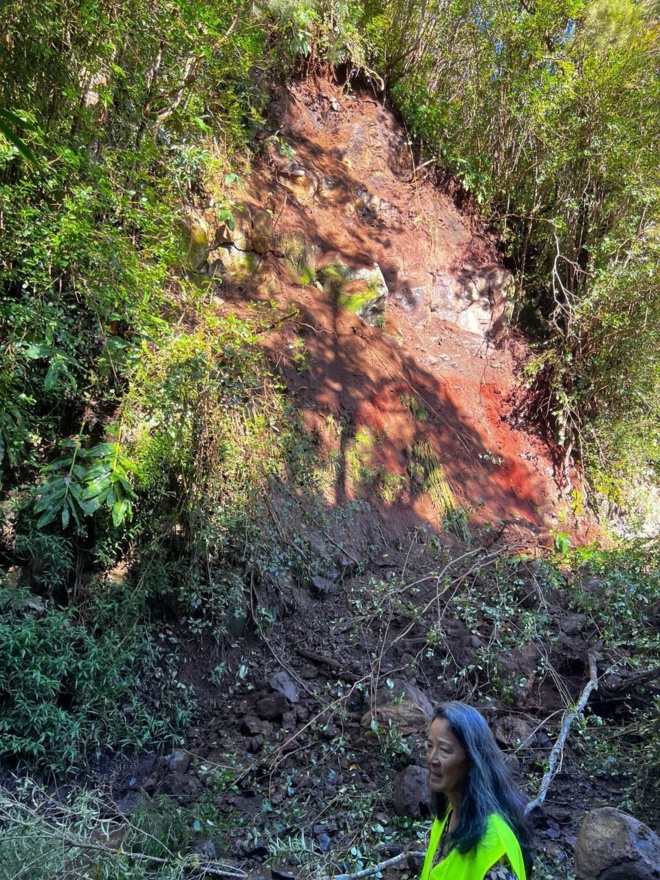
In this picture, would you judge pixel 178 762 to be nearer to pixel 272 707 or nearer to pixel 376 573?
pixel 272 707

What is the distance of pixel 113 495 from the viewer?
452 cm

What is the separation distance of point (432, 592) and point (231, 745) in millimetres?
→ 2106

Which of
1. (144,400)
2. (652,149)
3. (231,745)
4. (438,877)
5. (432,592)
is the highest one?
(652,149)

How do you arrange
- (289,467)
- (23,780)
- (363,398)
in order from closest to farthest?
(23,780), (289,467), (363,398)

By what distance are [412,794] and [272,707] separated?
129 centimetres

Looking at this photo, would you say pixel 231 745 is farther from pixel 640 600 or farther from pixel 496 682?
pixel 640 600

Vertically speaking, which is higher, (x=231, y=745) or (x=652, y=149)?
(x=652, y=149)

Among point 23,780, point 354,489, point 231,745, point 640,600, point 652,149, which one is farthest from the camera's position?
point 652,149

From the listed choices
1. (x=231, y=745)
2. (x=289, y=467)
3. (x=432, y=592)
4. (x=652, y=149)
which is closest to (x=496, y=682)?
(x=432, y=592)

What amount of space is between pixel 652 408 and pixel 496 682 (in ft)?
22.0

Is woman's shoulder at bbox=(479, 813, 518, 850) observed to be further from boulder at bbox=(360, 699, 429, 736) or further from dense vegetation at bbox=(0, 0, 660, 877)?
boulder at bbox=(360, 699, 429, 736)

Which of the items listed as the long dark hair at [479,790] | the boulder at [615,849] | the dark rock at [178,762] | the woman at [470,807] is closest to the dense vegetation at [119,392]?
the dark rock at [178,762]

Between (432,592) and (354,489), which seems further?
(354,489)

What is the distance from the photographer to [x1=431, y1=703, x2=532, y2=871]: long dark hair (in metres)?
1.84
